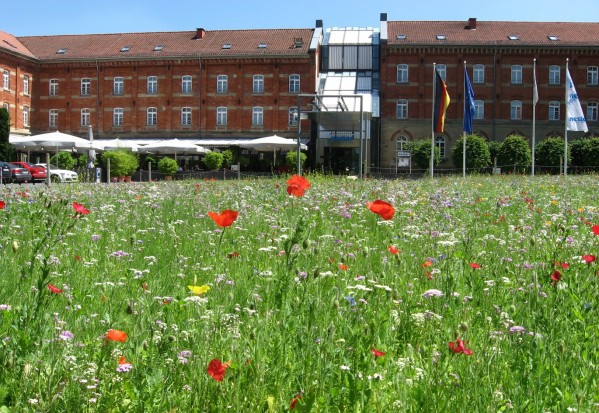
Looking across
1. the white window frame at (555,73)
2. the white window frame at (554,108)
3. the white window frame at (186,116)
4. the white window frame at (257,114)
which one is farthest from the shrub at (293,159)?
the white window frame at (555,73)

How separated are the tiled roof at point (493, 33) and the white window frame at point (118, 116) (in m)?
20.5

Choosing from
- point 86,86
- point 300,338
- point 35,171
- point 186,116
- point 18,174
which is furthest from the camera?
point 86,86

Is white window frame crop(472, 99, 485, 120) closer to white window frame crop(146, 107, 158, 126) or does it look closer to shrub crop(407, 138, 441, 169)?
shrub crop(407, 138, 441, 169)

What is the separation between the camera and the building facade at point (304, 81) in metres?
49.9

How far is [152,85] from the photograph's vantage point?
52.2 metres

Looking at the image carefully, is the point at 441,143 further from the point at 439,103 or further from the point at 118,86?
the point at 118,86

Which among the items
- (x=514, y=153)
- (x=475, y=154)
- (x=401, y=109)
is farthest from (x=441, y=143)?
(x=514, y=153)

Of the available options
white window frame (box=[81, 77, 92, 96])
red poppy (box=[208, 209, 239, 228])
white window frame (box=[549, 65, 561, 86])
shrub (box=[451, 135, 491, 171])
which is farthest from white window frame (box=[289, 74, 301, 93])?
red poppy (box=[208, 209, 239, 228])

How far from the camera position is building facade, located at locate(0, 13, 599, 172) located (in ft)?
164

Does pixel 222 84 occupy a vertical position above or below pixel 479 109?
above

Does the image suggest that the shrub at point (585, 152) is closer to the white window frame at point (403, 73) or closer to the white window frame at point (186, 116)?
the white window frame at point (403, 73)

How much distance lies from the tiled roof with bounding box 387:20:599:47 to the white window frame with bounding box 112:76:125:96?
1999cm

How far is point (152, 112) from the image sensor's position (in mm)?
52219

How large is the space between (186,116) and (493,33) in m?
23.3
